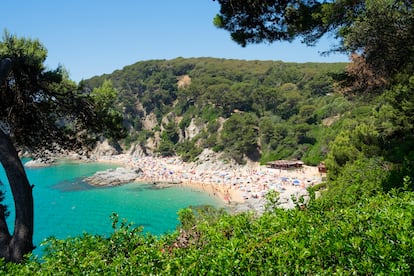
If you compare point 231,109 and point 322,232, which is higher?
point 231,109

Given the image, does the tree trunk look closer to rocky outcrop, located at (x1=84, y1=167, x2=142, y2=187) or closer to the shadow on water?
the shadow on water

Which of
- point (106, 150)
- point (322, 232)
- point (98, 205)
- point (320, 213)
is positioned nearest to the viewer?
point (322, 232)

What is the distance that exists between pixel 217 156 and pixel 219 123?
859 cm

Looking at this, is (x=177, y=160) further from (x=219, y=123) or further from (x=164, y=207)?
(x=164, y=207)

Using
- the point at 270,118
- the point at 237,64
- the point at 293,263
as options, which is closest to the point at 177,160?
the point at 270,118

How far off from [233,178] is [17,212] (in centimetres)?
3795

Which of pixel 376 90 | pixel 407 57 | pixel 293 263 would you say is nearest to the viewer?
pixel 293 263

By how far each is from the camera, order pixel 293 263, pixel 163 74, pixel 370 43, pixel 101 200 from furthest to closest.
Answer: pixel 163 74 → pixel 101 200 → pixel 370 43 → pixel 293 263

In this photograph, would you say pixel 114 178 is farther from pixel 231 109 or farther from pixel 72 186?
pixel 231 109

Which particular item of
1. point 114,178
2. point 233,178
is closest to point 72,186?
point 114,178

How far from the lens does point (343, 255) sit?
255 cm

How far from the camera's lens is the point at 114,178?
Answer: 141 feet

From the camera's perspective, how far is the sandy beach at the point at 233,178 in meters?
33.7

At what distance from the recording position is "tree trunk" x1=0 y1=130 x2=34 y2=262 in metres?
4.12
